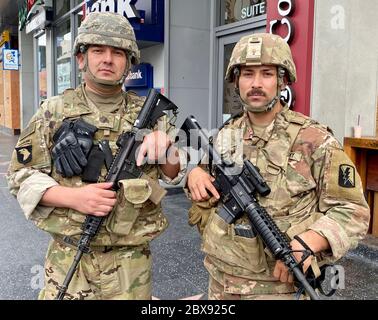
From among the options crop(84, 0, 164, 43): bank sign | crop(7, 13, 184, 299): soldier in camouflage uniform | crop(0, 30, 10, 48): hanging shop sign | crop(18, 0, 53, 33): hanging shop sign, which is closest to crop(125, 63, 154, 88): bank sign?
crop(84, 0, 164, 43): bank sign

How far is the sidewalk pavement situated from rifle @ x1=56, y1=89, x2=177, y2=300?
1.32 m

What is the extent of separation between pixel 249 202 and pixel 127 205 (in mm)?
517

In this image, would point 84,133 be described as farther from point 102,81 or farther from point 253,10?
point 253,10

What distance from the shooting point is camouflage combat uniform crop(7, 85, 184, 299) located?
71.4 inches

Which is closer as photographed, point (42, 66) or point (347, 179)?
point (347, 179)

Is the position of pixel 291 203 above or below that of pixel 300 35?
below

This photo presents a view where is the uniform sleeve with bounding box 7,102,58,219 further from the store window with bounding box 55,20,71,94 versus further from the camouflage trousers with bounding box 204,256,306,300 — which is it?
the store window with bounding box 55,20,71,94

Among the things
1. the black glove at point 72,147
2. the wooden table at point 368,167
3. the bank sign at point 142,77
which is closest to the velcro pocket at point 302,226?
the black glove at point 72,147

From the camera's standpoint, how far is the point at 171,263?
395 cm

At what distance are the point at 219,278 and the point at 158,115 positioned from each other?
2.59 feet

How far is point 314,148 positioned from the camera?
5.53ft

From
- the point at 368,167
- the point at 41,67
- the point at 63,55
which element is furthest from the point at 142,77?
the point at 41,67

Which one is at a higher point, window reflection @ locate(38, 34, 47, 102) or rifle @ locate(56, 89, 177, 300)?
window reflection @ locate(38, 34, 47, 102)
